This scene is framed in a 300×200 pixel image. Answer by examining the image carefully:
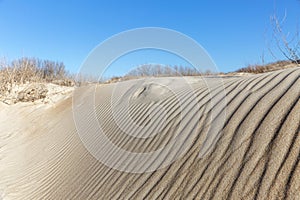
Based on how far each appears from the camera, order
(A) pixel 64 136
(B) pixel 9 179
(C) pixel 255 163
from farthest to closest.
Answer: (A) pixel 64 136 → (B) pixel 9 179 → (C) pixel 255 163

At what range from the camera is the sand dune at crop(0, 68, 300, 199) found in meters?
2.01

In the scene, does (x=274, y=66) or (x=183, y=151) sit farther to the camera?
(x=274, y=66)

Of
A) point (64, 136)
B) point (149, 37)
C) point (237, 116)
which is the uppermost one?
point (149, 37)

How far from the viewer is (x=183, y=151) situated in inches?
107

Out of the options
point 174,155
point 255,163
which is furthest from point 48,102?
point 255,163

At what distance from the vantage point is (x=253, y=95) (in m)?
2.97

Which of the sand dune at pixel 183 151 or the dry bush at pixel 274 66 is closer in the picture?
the sand dune at pixel 183 151

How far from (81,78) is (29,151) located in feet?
35.4

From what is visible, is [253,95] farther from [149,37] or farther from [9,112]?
[9,112]

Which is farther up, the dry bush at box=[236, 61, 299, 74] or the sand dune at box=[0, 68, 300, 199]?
the dry bush at box=[236, 61, 299, 74]

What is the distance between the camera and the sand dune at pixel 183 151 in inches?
79.0

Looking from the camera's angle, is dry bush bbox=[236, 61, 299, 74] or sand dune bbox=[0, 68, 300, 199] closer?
sand dune bbox=[0, 68, 300, 199]

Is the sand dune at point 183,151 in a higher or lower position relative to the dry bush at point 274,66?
lower

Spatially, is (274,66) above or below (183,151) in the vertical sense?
above
